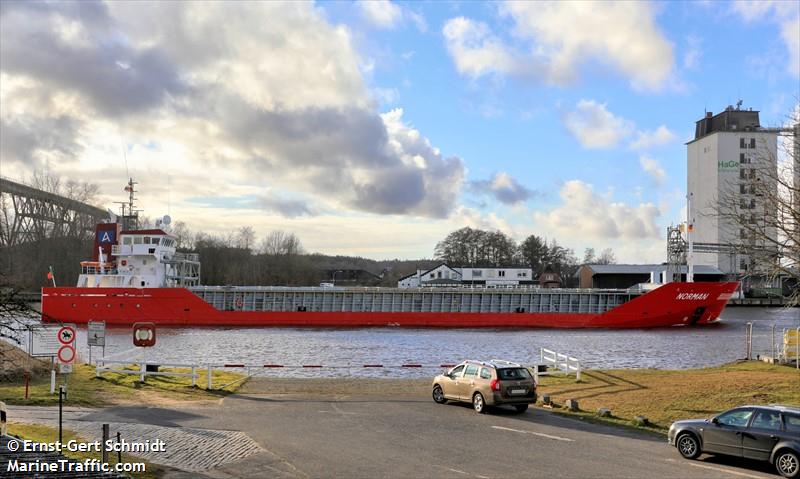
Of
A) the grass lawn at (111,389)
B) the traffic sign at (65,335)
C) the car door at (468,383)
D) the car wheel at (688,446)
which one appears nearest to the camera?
the car wheel at (688,446)

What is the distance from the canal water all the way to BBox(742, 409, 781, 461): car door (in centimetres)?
1884

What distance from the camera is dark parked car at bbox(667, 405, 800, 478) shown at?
37.2 feet

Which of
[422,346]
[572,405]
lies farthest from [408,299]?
[572,405]

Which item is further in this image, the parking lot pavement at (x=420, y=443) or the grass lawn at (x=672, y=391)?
the grass lawn at (x=672, y=391)

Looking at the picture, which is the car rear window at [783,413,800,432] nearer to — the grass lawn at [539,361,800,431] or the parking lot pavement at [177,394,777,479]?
the parking lot pavement at [177,394,777,479]

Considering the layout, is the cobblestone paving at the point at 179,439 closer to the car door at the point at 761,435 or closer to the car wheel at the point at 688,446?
the car wheel at the point at 688,446

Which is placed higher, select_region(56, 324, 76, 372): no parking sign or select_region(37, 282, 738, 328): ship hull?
select_region(56, 324, 76, 372): no parking sign

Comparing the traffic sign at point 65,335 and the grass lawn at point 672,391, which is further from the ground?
the traffic sign at point 65,335

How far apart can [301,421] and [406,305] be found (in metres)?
48.5

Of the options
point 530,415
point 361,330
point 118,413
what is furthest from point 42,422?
point 361,330

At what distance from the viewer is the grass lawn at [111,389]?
19359 mm

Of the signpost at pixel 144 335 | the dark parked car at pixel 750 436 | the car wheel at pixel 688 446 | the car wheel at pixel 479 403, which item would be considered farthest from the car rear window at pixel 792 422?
the signpost at pixel 144 335

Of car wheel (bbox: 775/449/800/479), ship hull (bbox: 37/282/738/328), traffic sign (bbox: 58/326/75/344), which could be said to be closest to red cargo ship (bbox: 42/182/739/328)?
ship hull (bbox: 37/282/738/328)

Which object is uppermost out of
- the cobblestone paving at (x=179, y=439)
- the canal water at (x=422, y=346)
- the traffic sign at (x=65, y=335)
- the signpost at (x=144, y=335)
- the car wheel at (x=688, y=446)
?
the traffic sign at (x=65, y=335)
